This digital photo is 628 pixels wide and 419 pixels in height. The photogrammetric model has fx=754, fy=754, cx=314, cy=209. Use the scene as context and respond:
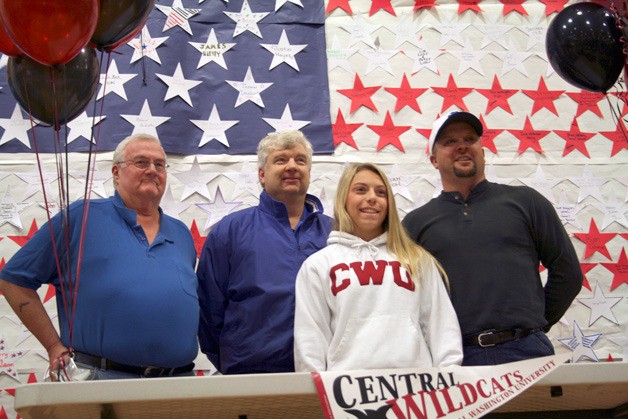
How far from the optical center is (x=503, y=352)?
2088 millimetres

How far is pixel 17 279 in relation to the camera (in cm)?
223

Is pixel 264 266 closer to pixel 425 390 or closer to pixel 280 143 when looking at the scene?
pixel 280 143

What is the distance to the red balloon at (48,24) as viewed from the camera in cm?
185

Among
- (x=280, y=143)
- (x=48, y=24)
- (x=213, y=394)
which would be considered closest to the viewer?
(x=213, y=394)

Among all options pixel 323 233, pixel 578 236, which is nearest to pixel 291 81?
pixel 323 233

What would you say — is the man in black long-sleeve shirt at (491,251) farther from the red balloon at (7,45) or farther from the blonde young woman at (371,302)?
the red balloon at (7,45)

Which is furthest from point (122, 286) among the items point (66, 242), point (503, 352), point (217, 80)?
point (217, 80)

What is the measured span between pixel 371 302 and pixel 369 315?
37mm

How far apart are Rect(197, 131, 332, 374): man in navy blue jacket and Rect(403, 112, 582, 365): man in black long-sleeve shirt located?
0.36 meters

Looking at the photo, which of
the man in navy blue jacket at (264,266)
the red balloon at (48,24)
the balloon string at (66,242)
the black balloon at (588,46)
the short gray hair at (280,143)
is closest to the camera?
the red balloon at (48,24)

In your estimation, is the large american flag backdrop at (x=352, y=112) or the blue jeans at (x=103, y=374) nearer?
the blue jeans at (x=103, y=374)

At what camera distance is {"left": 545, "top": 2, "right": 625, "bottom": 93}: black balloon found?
2.26m

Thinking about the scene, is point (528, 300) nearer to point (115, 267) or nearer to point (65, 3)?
point (115, 267)

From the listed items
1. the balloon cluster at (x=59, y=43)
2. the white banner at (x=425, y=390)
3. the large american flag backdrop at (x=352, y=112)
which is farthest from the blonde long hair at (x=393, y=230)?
the large american flag backdrop at (x=352, y=112)
